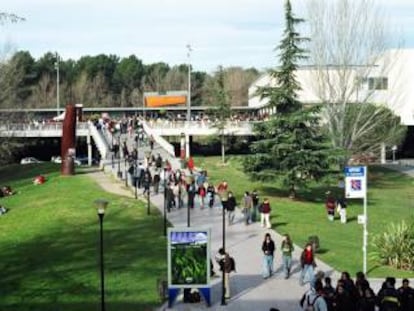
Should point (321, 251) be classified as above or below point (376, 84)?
below

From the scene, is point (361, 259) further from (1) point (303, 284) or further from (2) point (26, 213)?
(2) point (26, 213)

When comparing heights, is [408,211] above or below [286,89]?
below

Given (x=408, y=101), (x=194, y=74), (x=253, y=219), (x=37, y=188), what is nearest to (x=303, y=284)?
(x=253, y=219)

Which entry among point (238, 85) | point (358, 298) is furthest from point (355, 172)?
point (238, 85)

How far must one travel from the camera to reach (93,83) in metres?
112

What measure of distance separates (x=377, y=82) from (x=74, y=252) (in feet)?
124

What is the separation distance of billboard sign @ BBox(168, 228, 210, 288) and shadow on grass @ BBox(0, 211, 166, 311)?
1.09 metres

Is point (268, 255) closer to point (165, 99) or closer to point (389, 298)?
point (389, 298)

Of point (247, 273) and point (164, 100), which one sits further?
point (164, 100)

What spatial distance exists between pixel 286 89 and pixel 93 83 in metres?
76.2

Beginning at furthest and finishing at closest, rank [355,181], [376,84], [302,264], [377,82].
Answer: [377,82] < [376,84] < [355,181] < [302,264]

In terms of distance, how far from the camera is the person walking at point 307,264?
20.7m

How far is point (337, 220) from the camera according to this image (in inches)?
1305

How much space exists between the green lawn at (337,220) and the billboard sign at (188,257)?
6093mm
